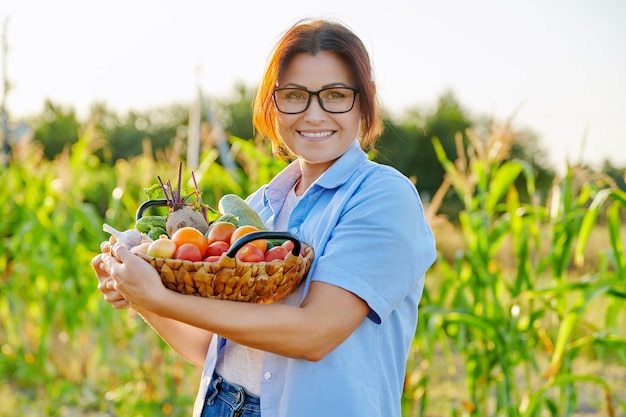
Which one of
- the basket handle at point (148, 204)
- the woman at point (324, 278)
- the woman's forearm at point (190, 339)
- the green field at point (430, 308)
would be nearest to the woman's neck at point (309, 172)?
the woman at point (324, 278)

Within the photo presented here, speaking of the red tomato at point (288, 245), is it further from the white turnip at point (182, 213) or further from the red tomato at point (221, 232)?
the white turnip at point (182, 213)

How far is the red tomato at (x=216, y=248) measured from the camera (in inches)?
47.4

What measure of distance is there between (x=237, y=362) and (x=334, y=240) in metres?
0.35

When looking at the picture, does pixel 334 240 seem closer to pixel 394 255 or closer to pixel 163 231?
pixel 394 255

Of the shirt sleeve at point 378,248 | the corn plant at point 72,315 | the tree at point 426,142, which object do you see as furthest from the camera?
the tree at point 426,142

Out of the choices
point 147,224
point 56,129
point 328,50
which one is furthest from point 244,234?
point 56,129

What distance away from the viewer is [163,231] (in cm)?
137

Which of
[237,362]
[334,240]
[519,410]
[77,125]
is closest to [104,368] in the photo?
[519,410]

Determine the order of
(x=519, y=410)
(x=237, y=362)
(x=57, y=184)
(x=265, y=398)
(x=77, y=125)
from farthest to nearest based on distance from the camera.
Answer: (x=77, y=125) → (x=57, y=184) → (x=519, y=410) → (x=237, y=362) → (x=265, y=398)

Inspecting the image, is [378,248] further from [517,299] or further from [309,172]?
[517,299]

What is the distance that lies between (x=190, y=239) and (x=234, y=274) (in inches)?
3.9

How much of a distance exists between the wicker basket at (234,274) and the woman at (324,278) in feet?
0.06

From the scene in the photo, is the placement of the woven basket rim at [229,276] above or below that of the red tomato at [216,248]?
below

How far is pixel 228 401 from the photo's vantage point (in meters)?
1.44
